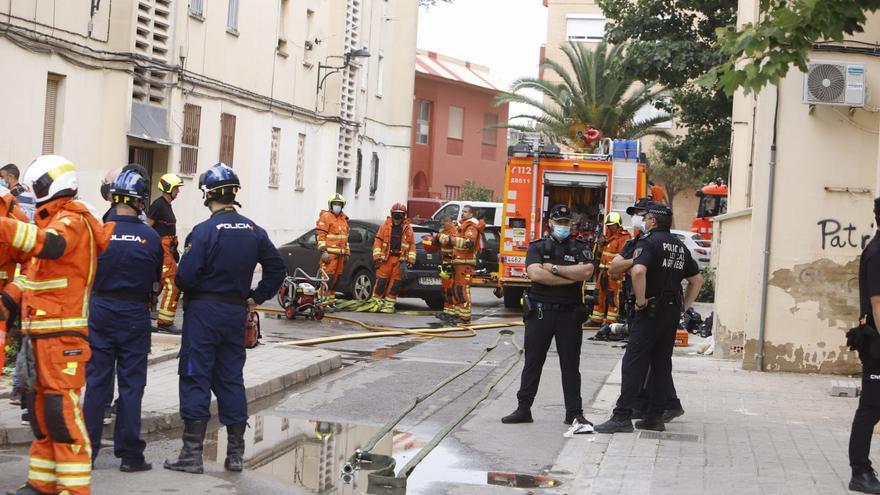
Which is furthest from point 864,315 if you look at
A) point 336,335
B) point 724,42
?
point 336,335

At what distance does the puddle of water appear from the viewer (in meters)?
7.84

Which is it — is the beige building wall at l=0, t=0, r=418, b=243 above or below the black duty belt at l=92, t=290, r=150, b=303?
above

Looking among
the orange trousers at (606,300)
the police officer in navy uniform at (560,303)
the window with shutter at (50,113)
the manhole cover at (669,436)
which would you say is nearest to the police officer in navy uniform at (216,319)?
the police officer in navy uniform at (560,303)

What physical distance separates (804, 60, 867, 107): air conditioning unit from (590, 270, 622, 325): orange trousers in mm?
5890

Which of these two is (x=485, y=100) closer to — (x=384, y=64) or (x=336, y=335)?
(x=384, y=64)

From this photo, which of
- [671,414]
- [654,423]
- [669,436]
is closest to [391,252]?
[671,414]

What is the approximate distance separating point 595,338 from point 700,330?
1754 millimetres

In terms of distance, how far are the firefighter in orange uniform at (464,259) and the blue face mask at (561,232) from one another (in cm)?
925

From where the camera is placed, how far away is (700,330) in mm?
19422

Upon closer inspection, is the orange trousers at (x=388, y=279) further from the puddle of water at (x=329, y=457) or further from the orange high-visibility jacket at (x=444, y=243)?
the puddle of water at (x=329, y=457)

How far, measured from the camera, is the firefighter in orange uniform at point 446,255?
64.2ft

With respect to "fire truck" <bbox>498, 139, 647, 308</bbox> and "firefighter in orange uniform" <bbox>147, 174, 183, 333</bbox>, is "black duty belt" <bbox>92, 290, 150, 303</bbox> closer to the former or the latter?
"firefighter in orange uniform" <bbox>147, 174, 183, 333</bbox>

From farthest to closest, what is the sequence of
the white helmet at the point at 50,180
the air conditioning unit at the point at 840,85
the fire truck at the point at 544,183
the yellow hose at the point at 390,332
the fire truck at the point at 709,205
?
1. the fire truck at the point at 709,205
2. the fire truck at the point at 544,183
3. the yellow hose at the point at 390,332
4. the air conditioning unit at the point at 840,85
5. the white helmet at the point at 50,180

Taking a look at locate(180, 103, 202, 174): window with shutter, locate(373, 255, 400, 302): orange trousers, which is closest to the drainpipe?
locate(373, 255, 400, 302): orange trousers
